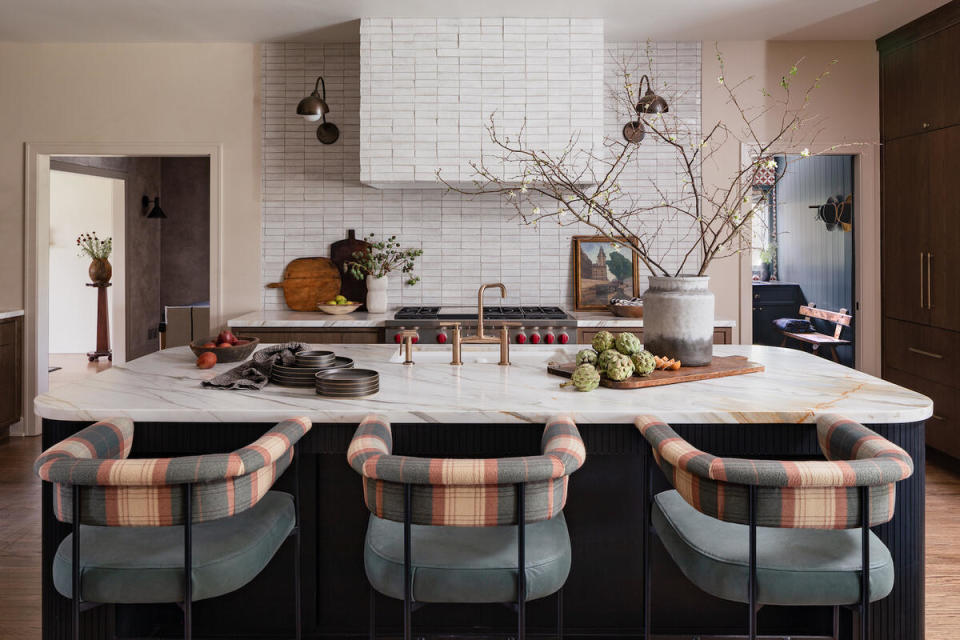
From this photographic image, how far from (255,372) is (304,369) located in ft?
0.55

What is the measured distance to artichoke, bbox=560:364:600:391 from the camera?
2.14 meters

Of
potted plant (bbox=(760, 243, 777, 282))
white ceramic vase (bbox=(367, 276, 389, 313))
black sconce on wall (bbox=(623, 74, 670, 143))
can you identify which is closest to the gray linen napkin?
white ceramic vase (bbox=(367, 276, 389, 313))

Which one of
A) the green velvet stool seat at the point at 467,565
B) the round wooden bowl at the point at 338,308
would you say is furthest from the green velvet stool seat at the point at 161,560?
the round wooden bowl at the point at 338,308

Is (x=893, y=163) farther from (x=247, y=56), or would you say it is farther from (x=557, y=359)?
(x=247, y=56)

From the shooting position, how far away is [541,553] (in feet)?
5.36

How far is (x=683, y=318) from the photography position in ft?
8.17

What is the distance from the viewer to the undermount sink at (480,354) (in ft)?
9.33

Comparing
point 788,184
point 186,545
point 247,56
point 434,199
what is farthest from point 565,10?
point 788,184

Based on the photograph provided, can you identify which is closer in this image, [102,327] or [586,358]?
[586,358]

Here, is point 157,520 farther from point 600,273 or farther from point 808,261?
point 808,261

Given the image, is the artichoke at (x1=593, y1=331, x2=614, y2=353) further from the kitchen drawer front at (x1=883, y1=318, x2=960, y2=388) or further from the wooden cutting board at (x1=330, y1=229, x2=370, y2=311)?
the wooden cutting board at (x1=330, y1=229, x2=370, y2=311)

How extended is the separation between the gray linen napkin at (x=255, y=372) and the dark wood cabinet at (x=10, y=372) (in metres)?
3.15

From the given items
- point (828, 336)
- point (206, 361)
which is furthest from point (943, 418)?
point (206, 361)

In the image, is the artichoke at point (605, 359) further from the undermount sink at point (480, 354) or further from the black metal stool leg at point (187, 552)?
the black metal stool leg at point (187, 552)
